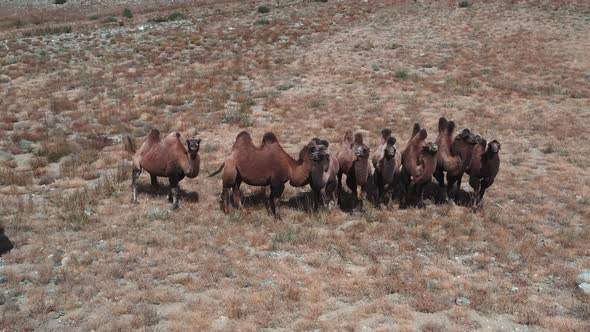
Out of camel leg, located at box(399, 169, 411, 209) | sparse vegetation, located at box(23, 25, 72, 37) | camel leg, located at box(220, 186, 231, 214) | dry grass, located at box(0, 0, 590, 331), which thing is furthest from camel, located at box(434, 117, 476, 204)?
sparse vegetation, located at box(23, 25, 72, 37)

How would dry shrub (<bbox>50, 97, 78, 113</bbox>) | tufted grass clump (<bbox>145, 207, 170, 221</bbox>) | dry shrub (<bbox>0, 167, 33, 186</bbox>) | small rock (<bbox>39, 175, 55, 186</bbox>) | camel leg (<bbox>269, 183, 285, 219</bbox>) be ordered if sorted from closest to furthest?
camel leg (<bbox>269, 183, 285, 219</bbox>) < tufted grass clump (<bbox>145, 207, 170, 221</bbox>) < dry shrub (<bbox>0, 167, 33, 186</bbox>) < small rock (<bbox>39, 175, 55, 186</bbox>) < dry shrub (<bbox>50, 97, 78, 113</bbox>)

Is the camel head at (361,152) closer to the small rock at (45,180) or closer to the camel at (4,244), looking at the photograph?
the camel at (4,244)

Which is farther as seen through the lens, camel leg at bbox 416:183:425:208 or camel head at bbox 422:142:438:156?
camel leg at bbox 416:183:425:208

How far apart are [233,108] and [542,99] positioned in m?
12.3

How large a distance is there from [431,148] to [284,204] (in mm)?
3307

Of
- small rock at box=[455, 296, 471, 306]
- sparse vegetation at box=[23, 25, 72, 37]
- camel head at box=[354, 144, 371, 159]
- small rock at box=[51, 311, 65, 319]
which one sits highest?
sparse vegetation at box=[23, 25, 72, 37]

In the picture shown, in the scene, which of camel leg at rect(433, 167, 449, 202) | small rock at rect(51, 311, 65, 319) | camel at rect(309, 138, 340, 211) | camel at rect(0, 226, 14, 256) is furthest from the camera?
camel leg at rect(433, 167, 449, 202)

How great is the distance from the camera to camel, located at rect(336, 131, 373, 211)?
10.2 m

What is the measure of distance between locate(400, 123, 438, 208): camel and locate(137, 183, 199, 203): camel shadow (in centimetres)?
457

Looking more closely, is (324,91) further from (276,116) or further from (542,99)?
(542,99)

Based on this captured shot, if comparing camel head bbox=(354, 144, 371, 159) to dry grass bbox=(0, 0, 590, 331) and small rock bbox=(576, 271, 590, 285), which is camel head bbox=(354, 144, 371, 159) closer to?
dry grass bbox=(0, 0, 590, 331)

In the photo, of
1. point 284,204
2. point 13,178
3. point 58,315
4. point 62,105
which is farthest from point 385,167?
point 62,105

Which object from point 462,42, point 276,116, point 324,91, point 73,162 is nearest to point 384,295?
point 73,162

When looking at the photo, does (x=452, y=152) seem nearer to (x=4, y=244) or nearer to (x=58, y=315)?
(x=58, y=315)
